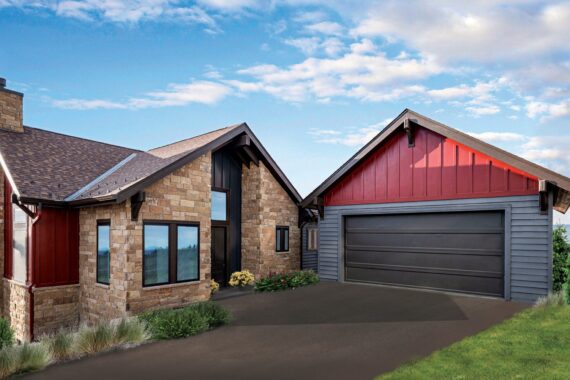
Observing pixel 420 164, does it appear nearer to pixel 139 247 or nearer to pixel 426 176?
pixel 426 176

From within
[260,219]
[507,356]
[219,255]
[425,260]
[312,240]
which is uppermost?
[260,219]

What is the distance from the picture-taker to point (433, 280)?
12.4m

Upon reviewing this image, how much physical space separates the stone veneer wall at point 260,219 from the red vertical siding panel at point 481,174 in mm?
7238

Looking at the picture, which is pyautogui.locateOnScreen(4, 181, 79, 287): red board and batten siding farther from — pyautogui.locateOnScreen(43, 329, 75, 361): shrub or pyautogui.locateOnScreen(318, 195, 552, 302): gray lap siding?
pyautogui.locateOnScreen(318, 195, 552, 302): gray lap siding

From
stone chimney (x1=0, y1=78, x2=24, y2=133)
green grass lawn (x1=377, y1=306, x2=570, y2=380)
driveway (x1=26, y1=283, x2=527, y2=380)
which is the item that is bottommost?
driveway (x1=26, y1=283, x2=527, y2=380)

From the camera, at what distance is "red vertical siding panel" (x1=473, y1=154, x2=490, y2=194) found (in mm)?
11336

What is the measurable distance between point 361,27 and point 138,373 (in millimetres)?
10272

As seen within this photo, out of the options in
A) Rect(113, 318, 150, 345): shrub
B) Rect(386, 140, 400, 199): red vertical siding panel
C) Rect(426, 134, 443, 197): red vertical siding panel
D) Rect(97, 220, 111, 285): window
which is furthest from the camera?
Rect(386, 140, 400, 199): red vertical siding panel

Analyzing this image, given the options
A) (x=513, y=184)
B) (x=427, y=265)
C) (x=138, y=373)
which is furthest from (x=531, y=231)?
(x=138, y=373)

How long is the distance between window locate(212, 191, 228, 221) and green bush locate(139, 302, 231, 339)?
517 cm

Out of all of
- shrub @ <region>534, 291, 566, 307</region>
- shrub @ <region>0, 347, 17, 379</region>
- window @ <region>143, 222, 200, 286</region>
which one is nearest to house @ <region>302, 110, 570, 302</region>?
shrub @ <region>534, 291, 566, 307</region>

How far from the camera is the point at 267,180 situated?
15234 mm

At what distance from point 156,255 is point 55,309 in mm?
3666

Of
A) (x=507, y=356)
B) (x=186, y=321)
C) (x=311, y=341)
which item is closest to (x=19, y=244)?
(x=186, y=321)
